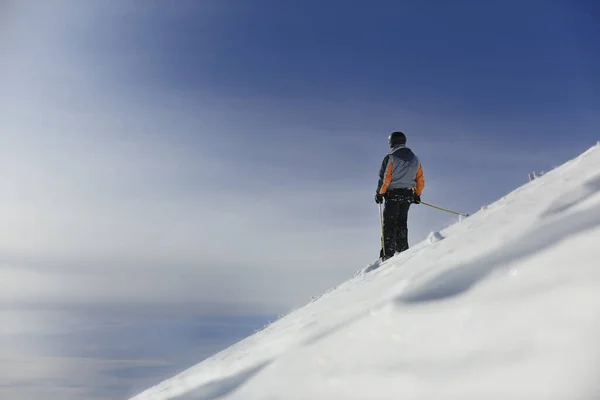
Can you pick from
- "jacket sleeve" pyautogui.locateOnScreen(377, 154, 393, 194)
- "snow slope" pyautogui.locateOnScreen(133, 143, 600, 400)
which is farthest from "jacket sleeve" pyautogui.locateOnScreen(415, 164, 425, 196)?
"snow slope" pyautogui.locateOnScreen(133, 143, 600, 400)

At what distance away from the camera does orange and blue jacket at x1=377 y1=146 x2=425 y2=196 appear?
8844mm

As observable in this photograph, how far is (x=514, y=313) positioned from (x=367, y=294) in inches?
54.1

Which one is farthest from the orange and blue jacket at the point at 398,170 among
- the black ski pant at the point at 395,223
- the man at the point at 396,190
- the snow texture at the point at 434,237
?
the snow texture at the point at 434,237

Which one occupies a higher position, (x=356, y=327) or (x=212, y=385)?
(x=356, y=327)

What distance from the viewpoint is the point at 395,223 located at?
902 centimetres

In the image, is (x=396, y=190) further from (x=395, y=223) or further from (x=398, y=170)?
(x=395, y=223)

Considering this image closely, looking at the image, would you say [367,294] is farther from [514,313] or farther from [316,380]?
[514,313]

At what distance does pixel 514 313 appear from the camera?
2068mm

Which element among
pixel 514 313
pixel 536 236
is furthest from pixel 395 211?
pixel 514 313

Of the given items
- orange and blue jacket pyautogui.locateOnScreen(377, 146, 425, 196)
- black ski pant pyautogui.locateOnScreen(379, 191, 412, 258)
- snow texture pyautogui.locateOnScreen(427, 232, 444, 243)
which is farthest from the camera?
black ski pant pyautogui.locateOnScreen(379, 191, 412, 258)

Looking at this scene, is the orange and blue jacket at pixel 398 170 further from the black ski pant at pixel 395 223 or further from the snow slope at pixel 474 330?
the snow slope at pixel 474 330

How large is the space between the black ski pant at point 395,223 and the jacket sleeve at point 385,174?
19 cm

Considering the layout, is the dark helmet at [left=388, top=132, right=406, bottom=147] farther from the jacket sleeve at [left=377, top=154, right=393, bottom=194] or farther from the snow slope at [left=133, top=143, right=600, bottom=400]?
the snow slope at [left=133, top=143, right=600, bottom=400]

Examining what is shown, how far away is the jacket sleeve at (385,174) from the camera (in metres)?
8.89
